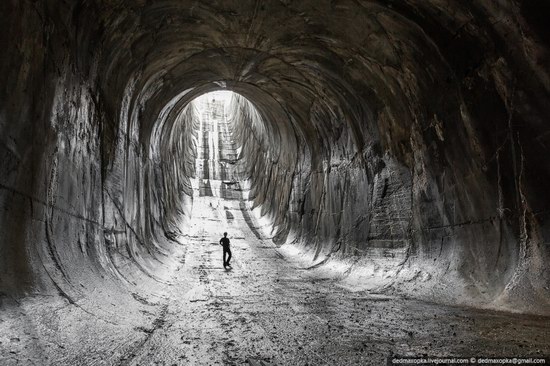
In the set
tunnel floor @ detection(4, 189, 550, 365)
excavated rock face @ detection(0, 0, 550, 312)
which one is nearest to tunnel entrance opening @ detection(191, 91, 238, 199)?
excavated rock face @ detection(0, 0, 550, 312)

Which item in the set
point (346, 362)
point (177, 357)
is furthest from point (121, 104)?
point (346, 362)

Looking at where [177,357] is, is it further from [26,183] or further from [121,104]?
[121,104]

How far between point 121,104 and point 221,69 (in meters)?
3.51

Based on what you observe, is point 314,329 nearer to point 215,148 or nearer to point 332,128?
point 332,128

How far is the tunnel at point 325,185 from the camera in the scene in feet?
11.1

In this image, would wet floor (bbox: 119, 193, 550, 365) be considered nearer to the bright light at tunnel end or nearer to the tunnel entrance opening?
the tunnel entrance opening

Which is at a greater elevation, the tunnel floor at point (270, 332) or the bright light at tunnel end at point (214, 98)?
the bright light at tunnel end at point (214, 98)

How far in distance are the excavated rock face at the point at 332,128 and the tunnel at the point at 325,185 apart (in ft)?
0.09

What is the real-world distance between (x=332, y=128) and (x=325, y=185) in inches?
63.1

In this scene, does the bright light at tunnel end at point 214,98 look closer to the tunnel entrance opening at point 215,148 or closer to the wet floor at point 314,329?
the tunnel entrance opening at point 215,148

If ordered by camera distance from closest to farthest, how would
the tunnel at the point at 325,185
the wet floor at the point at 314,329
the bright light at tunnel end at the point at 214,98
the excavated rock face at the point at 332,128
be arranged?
the wet floor at the point at 314,329
the tunnel at the point at 325,185
the excavated rock face at the point at 332,128
the bright light at tunnel end at the point at 214,98

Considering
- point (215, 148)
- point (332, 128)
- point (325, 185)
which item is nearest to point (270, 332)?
point (332, 128)

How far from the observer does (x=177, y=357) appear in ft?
10.5

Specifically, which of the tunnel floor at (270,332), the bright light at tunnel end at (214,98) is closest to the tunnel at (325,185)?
the tunnel floor at (270,332)
